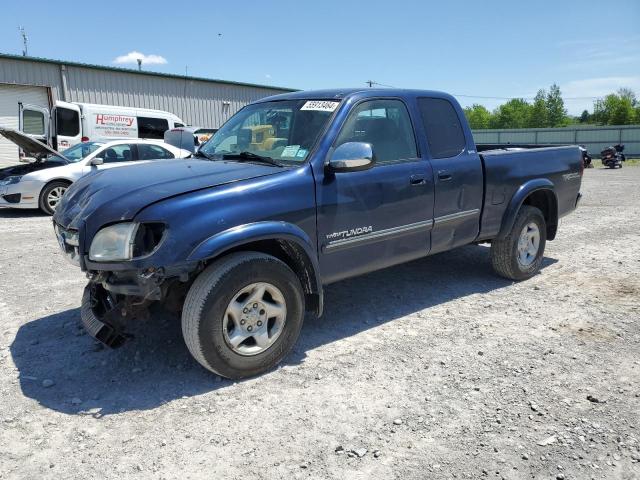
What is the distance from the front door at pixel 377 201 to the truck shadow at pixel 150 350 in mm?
635

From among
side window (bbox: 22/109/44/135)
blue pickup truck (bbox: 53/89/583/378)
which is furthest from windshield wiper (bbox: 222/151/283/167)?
side window (bbox: 22/109/44/135)

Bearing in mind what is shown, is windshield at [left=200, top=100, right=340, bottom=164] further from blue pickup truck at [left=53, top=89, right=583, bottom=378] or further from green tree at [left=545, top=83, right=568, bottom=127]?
green tree at [left=545, top=83, right=568, bottom=127]

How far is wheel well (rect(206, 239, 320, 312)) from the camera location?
3.55m

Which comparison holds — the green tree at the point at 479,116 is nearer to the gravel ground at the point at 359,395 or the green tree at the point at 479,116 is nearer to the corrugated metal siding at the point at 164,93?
the corrugated metal siding at the point at 164,93

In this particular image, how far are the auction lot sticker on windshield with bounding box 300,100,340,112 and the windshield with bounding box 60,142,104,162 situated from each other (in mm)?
7888

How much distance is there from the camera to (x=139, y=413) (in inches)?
119

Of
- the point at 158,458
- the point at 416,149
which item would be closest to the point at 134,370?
the point at 158,458

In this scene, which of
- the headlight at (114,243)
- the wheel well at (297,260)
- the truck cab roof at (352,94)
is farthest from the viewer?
the truck cab roof at (352,94)

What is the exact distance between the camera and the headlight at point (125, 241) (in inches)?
118

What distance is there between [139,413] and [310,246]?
149cm

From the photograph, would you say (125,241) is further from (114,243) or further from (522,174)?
(522,174)

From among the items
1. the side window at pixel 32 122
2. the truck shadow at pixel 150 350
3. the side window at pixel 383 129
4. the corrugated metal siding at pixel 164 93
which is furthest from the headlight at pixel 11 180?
the corrugated metal siding at pixel 164 93

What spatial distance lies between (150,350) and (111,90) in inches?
811

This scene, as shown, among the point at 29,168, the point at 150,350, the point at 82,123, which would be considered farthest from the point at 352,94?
the point at 82,123
